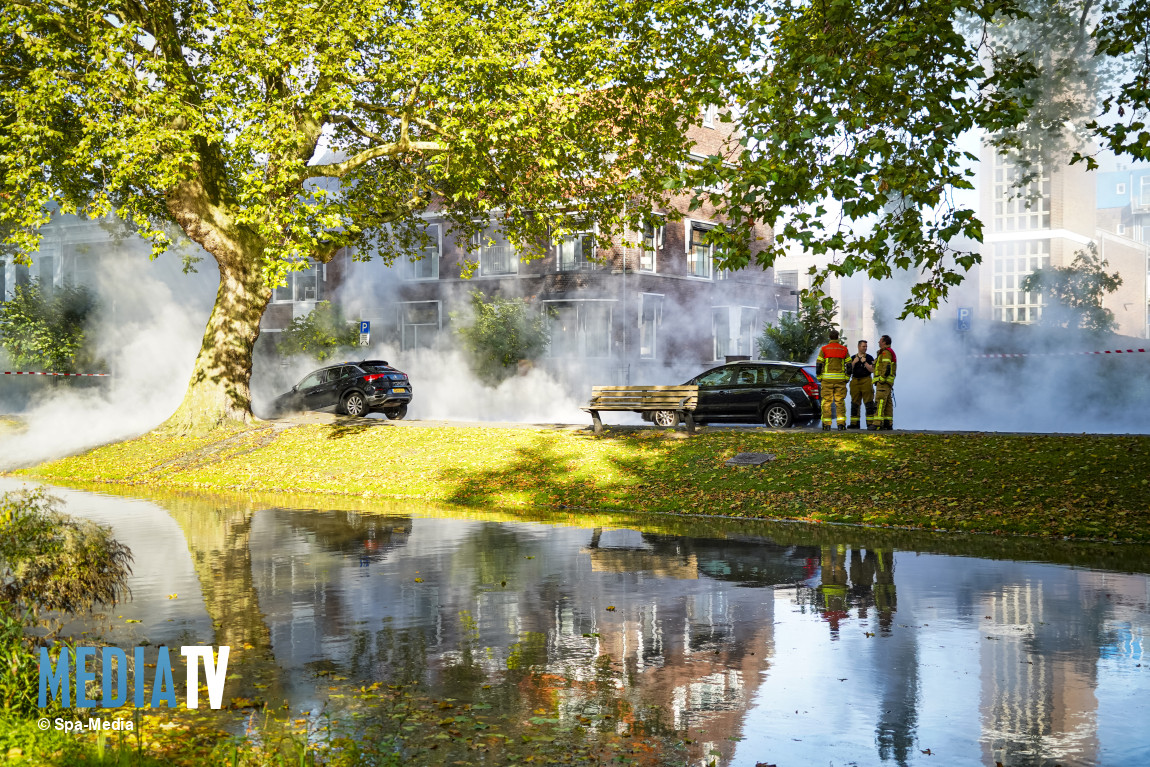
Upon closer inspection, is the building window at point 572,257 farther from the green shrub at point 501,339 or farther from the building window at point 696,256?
the building window at point 696,256

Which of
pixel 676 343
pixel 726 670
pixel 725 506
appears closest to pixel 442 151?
pixel 725 506

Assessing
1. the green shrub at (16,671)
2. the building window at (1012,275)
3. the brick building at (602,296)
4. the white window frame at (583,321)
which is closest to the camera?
the green shrub at (16,671)

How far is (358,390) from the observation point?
28.8 metres

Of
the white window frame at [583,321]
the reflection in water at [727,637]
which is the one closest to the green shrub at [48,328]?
the white window frame at [583,321]

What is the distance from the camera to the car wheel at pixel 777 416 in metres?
22.3

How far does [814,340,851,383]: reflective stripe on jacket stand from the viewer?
20.2m

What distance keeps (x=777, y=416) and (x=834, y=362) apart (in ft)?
8.30

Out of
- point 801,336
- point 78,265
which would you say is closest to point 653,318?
point 801,336

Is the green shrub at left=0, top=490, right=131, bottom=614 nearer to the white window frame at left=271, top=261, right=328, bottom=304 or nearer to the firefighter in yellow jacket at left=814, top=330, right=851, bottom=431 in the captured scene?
the firefighter in yellow jacket at left=814, top=330, right=851, bottom=431

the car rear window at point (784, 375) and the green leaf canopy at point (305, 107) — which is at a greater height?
the green leaf canopy at point (305, 107)

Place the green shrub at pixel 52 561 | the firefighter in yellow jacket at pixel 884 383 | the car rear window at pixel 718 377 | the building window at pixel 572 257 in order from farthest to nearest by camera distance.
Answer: the building window at pixel 572 257 → the car rear window at pixel 718 377 → the firefighter in yellow jacket at pixel 884 383 → the green shrub at pixel 52 561

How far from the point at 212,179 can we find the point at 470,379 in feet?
55.5

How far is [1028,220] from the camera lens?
66812 millimetres

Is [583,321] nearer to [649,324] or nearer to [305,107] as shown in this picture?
[649,324]
